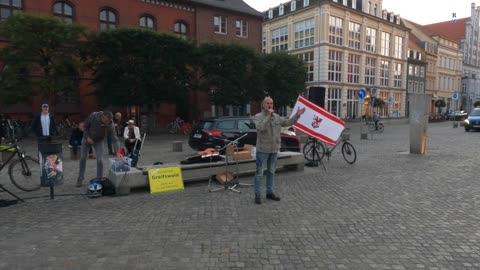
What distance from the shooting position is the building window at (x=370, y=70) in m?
49.7

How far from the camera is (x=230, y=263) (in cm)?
375

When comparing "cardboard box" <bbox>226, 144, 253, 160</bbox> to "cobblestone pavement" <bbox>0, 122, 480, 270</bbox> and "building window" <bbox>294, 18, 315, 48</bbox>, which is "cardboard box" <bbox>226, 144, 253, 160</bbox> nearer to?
"cobblestone pavement" <bbox>0, 122, 480, 270</bbox>

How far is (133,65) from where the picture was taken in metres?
21.3

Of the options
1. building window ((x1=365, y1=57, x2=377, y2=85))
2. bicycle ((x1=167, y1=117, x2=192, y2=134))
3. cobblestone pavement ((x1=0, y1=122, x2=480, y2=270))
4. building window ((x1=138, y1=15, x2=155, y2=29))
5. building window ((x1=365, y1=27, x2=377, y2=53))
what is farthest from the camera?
building window ((x1=365, y1=57, x2=377, y2=85))

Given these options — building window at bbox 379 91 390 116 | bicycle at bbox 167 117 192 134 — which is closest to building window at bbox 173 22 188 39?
bicycle at bbox 167 117 192 134

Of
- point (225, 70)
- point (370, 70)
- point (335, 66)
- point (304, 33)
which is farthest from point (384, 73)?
point (225, 70)

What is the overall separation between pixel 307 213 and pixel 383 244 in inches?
56.4

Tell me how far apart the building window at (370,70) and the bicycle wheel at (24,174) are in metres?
49.6

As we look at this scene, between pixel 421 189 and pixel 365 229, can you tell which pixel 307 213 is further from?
pixel 421 189

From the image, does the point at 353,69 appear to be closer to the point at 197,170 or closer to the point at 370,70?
the point at 370,70

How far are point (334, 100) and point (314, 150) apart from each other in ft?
123

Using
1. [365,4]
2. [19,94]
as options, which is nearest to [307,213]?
[19,94]

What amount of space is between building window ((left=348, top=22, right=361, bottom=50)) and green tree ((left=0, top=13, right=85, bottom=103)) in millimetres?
37532

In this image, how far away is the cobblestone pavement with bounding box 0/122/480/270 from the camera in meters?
3.82
